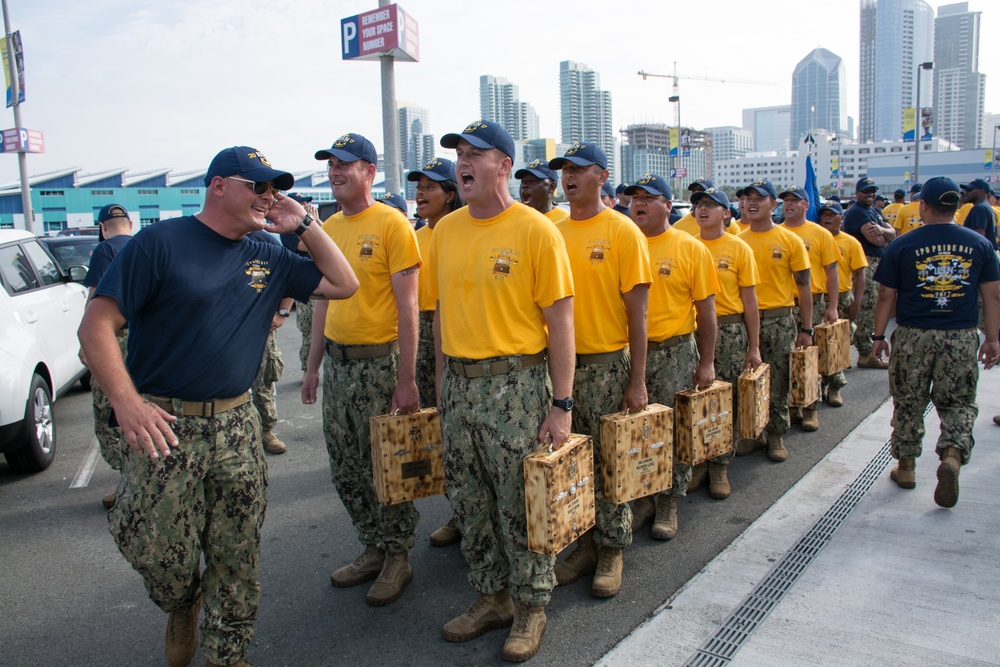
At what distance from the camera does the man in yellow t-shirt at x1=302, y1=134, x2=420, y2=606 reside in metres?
3.81

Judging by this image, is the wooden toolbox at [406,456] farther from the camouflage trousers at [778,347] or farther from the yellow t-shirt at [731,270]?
the camouflage trousers at [778,347]

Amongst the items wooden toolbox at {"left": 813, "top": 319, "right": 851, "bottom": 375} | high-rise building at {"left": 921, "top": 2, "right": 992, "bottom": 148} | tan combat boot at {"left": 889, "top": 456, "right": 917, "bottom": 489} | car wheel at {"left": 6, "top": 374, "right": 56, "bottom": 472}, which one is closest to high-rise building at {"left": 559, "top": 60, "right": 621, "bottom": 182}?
high-rise building at {"left": 921, "top": 2, "right": 992, "bottom": 148}

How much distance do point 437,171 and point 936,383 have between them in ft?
11.7

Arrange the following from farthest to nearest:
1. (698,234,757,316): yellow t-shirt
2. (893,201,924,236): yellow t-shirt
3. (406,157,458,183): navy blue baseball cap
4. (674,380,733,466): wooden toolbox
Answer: (893,201,924,236): yellow t-shirt < (698,234,757,316): yellow t-shirt < (406,157,458,183): navy blue baseball cap < (674,380,733,466): wooden toolbox

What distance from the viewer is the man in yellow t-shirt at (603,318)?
3.86 metres

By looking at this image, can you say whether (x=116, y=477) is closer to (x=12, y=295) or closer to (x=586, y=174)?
(x=12, y=295)

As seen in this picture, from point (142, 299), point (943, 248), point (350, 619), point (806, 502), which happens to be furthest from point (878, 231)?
point (142, 299)

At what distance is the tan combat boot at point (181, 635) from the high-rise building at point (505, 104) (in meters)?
93.6

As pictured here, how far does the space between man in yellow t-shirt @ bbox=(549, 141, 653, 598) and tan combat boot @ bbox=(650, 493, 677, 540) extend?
63 cm

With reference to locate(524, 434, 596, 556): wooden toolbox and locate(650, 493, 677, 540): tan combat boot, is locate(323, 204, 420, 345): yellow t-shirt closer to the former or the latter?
locate(524, 434, 596, 556): wooden toolbox

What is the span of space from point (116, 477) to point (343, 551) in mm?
2543

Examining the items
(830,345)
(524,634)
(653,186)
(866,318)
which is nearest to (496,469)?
(524,634)

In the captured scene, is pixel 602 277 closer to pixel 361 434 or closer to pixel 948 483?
pixel 361 434

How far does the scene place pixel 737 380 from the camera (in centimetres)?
554
